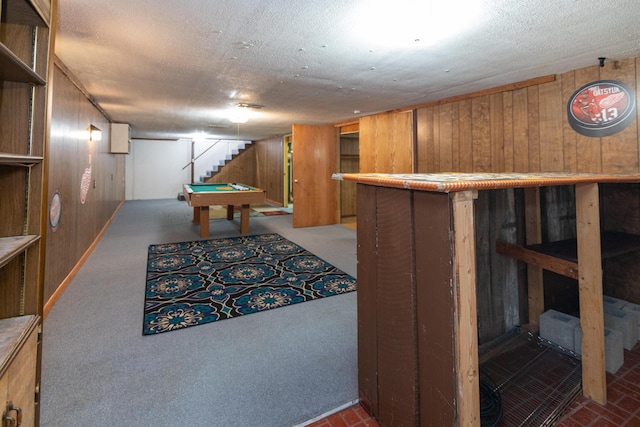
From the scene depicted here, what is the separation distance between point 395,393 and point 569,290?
200cm

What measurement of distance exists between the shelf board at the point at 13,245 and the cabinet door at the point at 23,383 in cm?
32

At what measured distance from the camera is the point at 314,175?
21.0 ft

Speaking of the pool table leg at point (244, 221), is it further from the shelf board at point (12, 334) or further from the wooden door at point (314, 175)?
the shelf board at point (12, 334)

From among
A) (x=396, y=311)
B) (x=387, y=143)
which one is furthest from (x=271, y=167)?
(x=396, y=311)

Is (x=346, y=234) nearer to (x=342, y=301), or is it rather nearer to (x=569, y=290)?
(x=342, y=301)

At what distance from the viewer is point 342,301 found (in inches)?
112

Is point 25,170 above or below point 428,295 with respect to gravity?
above

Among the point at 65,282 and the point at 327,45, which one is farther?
the point at 65,282

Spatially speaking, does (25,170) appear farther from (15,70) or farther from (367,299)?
(367,299)

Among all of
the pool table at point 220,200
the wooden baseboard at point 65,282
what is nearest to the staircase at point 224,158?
the pool table at point 220,200

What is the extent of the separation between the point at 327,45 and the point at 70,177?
3.05 metres

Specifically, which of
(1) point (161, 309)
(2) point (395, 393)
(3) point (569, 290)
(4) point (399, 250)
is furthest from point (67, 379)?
(3) point (569, 290)

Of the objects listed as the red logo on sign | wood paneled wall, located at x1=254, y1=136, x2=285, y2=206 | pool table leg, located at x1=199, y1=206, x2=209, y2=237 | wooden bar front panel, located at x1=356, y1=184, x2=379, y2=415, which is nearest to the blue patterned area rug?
pool table leg, located at x1=199, y1=206, x2=209, y2=237

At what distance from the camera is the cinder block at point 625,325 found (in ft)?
7.08
